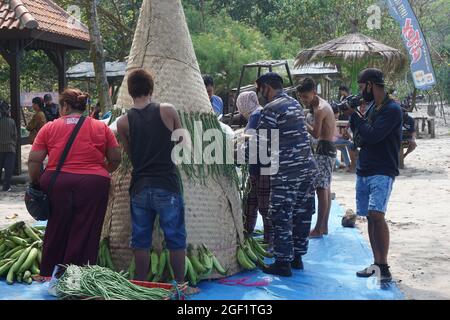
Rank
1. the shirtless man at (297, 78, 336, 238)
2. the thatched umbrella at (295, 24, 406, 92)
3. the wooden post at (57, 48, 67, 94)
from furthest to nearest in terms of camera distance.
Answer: the thatched umbrella at (295, 24, 406, 92)
the wooden post at (57, 48, 67, 94)
the shirtless man at (297, 78, 336, 238)

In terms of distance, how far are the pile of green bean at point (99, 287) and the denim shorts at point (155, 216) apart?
1.13ft

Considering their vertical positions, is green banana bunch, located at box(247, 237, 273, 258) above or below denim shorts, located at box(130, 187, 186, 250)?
below

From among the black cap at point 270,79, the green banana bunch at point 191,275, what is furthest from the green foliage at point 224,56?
the green banana bunch at point 191,275

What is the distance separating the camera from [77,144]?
4602mm

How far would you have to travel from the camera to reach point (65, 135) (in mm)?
4609

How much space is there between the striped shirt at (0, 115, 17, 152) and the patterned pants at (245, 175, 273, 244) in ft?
19.3

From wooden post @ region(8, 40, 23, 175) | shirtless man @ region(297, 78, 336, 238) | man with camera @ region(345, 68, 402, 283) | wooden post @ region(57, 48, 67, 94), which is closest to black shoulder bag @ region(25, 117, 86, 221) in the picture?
man with camera @ region(345, 68, 402, 283)

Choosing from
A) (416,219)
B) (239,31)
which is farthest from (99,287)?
(239,31)

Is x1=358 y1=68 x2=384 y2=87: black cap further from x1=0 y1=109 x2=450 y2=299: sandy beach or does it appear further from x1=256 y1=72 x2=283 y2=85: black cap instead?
x1=0 y1=109 x2=450 y2=299: sandy beach

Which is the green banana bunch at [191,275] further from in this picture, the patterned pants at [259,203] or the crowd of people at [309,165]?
the patterned pants at [259,203]

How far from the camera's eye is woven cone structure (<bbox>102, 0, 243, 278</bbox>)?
507 centimetres

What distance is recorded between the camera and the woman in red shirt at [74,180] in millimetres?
4609

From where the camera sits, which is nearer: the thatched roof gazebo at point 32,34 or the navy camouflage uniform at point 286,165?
the navy camouflage uniform at point 286,165

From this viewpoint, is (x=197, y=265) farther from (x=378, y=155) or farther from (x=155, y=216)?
(x=378, y=155)
